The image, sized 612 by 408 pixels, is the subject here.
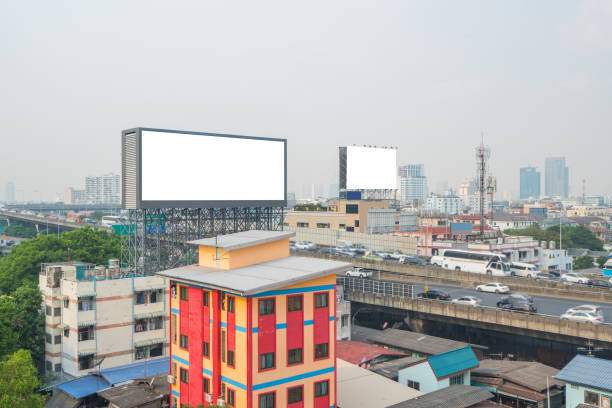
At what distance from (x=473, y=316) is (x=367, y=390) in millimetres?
16238

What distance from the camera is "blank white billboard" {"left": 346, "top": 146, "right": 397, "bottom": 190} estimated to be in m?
89.8

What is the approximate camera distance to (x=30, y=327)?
34188 millimetres

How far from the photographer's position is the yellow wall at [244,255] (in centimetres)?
2417

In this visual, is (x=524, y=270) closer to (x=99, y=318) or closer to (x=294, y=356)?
(x=294, y=356)

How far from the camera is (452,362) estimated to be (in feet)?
98.1

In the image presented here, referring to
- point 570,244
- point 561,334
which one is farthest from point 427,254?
point 570,244

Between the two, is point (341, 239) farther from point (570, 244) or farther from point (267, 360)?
point (267, 360)

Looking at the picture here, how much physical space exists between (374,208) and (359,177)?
20.4 feet

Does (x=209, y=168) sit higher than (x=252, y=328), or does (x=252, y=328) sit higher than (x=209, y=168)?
(x=209, y=168)

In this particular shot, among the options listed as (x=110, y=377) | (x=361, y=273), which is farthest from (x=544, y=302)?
(x=110, y=377)

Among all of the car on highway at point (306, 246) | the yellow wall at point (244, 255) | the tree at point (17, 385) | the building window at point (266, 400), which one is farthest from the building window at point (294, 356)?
the car on highway at point (306, 246)

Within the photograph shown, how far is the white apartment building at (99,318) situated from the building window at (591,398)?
83.7 ft

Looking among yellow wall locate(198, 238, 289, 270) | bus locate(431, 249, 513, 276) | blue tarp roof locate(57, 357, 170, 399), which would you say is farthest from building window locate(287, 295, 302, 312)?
bus locate(431, 249, 513, 276)

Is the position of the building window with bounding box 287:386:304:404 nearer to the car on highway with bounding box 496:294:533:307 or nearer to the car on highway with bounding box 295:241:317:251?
the car on highway with bounding box 496:294:533:307
